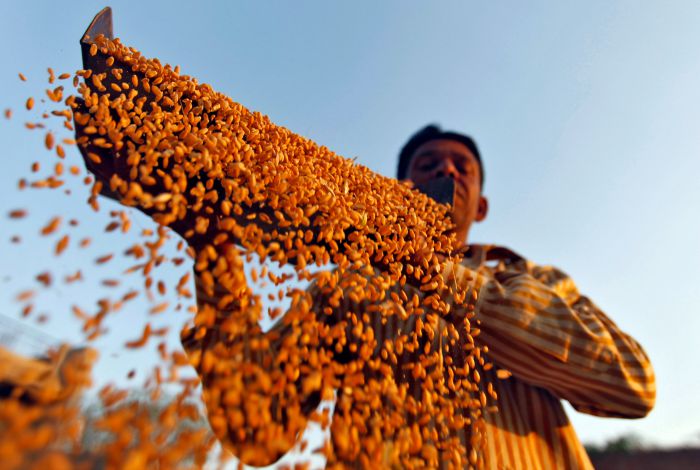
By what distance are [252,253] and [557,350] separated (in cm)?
111

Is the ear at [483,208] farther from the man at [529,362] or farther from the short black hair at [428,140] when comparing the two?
the man at [529,362]

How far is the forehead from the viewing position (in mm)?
2908

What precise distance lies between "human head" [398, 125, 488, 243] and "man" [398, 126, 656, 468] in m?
1.09

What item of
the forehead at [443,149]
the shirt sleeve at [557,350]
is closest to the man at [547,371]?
the shirt sleeve at [557,350]

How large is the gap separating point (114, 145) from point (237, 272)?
381mm

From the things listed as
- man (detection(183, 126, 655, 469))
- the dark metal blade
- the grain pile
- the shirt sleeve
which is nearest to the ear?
man (detection(183, 126, 655, 469))

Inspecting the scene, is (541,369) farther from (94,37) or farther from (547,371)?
(94,37)

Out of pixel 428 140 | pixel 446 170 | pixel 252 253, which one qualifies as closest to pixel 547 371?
pixel 252 253

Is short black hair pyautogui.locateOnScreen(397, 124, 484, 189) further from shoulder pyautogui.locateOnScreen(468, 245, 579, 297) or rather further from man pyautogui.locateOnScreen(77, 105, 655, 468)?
man pyautogui.locateOnScreen(77, 105, 655, 468)

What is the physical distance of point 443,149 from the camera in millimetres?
2930

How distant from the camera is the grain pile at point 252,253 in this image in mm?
826

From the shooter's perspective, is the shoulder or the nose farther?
the nose

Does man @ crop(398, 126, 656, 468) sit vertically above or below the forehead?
below

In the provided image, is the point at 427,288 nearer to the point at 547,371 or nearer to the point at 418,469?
the point at 418,469
